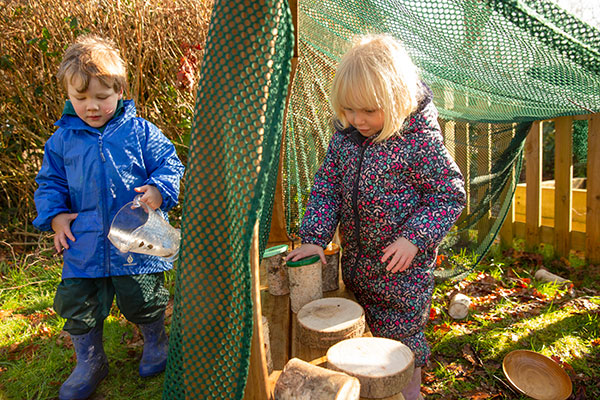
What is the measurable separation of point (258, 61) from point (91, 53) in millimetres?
1336

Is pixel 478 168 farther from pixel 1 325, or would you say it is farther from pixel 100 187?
pixel 1 325

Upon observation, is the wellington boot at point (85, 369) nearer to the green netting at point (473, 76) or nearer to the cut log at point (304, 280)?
the cut log at point (304, 280)

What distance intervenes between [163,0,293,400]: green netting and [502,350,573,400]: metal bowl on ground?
1.80 meters

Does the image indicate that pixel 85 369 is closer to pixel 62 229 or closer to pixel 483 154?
pixel 62 229

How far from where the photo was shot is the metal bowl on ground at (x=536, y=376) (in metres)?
2.19

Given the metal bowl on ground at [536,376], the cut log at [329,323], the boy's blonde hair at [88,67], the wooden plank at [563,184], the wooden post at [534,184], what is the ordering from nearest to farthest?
1. the cut log at [329,323]
2. the boy's blonde hair at [88,67]
3. the metal bowl on ground at [536,376]
4. the wooden plank at [563,184]
5. the wooden post at [534,184]

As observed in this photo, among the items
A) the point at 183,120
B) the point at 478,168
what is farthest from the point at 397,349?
the point at 183,120

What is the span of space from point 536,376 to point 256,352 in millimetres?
1849

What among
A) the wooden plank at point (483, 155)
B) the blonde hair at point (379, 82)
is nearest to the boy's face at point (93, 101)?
the blonde hair at point (379, 82)

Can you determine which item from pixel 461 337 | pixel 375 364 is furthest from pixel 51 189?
pixel 461 337

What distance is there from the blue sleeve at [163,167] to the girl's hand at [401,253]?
1040 mm

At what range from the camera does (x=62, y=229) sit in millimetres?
1984

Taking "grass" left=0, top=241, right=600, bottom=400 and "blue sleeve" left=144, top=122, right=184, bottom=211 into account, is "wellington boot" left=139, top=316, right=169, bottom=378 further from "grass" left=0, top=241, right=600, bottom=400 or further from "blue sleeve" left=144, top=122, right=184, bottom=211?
"blue sleeve" left=144, top=122, right=184, bottom=211

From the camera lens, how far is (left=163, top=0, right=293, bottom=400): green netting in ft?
3.35
